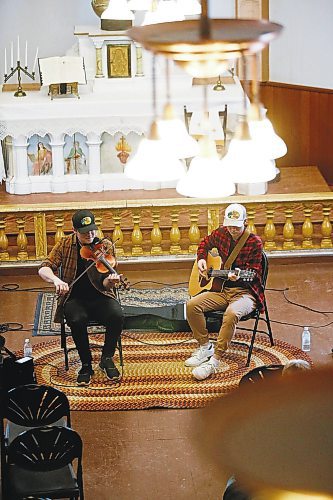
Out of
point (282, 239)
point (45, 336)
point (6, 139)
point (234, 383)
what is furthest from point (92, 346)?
point (6, 139)

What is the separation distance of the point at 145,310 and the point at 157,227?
1478mm

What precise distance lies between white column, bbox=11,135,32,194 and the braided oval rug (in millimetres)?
3128

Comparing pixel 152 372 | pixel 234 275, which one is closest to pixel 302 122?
pixel 234 275

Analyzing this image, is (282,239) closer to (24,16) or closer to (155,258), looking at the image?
(155,258)

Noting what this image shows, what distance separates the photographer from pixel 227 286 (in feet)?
23.6

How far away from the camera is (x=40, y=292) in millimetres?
8938

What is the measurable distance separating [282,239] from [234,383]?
9.93 feet

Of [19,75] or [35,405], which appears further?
[19,75]

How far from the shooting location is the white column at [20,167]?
10.4m

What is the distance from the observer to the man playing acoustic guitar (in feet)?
23.1

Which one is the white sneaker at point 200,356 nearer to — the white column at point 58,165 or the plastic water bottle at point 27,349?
the plastic water bottle at point 27,349

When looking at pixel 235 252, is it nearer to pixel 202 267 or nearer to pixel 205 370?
pixel 202 267

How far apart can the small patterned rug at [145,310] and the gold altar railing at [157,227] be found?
2.24 ft

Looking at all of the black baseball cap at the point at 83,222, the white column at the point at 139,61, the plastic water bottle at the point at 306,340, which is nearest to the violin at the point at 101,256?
the black baseball cap at the point at 83,222
